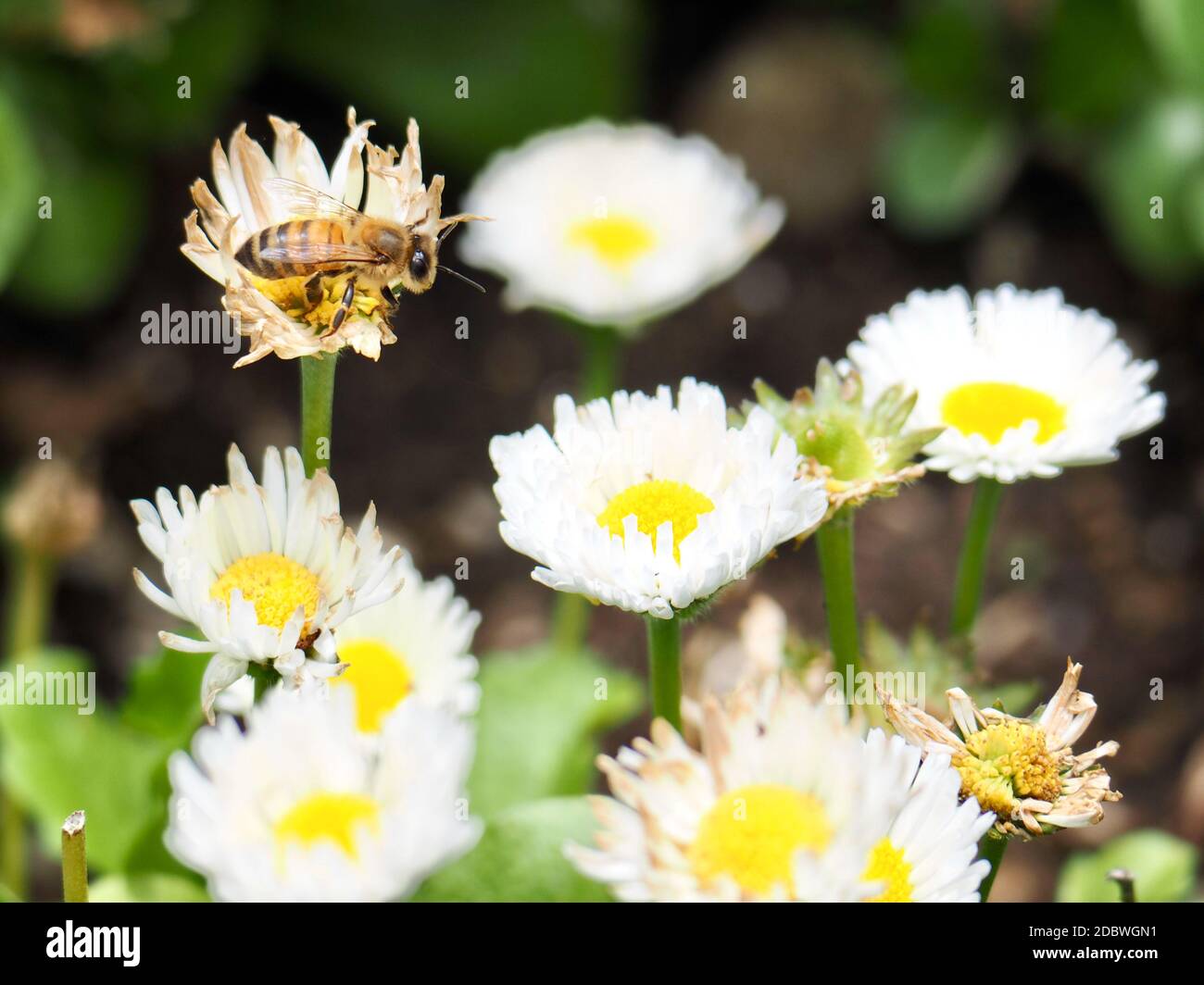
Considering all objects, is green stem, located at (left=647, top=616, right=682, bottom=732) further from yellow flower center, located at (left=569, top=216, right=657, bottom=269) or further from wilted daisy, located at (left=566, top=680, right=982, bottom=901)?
yellow flower center, located at (left=569, top=216, right=657, bottom=269)

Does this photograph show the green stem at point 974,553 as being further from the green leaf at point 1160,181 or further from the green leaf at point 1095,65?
the green leaf at point 1095,65

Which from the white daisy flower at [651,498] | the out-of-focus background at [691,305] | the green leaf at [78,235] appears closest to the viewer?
the white daisy flower at [651,498]

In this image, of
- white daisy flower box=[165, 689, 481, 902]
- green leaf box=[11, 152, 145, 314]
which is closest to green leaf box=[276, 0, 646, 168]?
green leaf box=[11, 152, 145, 314]

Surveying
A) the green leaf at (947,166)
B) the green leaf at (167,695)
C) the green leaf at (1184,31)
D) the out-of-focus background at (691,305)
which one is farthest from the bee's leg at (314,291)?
the green leaf at (947,166)

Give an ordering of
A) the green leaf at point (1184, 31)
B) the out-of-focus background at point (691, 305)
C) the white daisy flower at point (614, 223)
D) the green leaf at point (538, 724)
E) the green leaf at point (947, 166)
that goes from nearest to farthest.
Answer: the green leaf at point (538, 724), the white daisy flower at point (614, 223), the green leaf at point (1184, 31), the out-of-focus background at point (691, 305), the green leaf at point (947, 166)

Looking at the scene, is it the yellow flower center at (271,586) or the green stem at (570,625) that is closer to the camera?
the yellow flower center at (271,586)

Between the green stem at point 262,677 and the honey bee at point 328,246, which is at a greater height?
the honey bee at point 328,246
